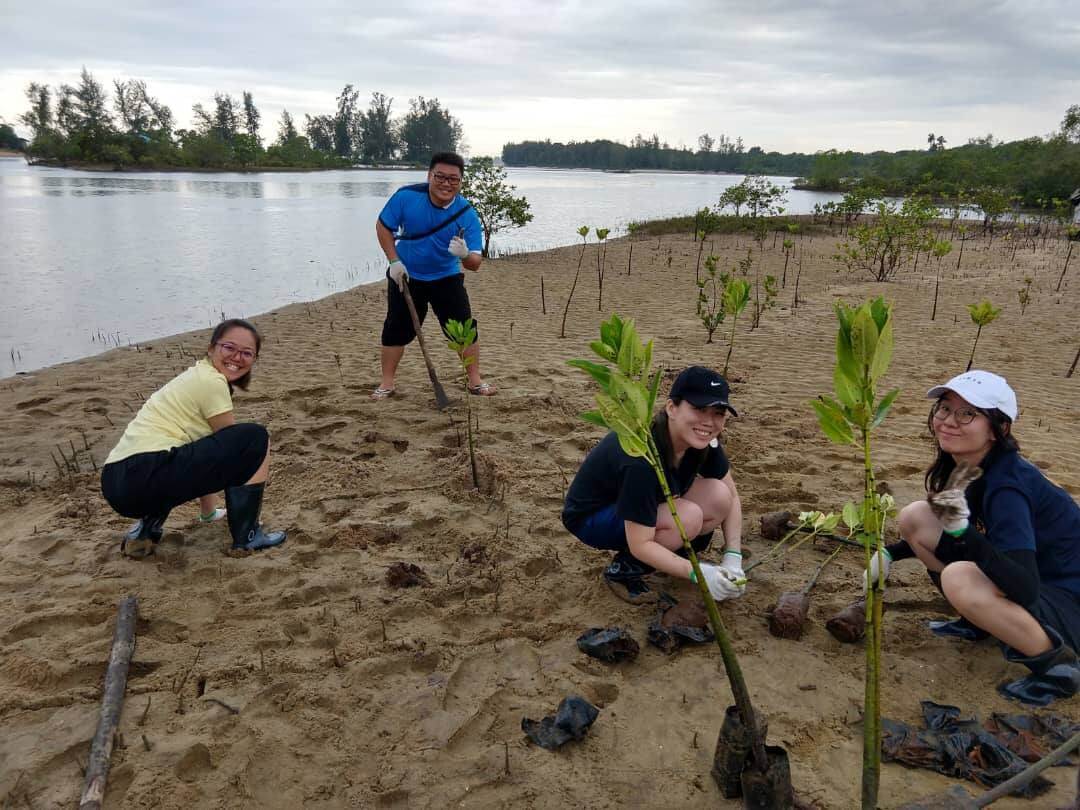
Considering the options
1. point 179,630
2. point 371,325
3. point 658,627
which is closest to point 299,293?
point 371,325

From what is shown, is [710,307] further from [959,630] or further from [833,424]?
[833,424]

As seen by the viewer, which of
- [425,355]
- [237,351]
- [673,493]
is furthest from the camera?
[425,355]

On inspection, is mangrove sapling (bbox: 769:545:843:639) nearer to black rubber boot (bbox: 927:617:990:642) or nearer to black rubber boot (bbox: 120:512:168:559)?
black rubber boot (bbox: 927:617:990:642)

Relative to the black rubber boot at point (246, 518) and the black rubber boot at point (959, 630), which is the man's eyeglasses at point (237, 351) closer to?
the black rubber boot at point (246, 518)

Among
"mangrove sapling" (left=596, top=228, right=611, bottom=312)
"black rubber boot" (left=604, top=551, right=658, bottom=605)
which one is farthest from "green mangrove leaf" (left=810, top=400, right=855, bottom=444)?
"mangrove sapling" (left=596, top=228, right=611, bottom=312)

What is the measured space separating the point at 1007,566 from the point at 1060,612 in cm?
40

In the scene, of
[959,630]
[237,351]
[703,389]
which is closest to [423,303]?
[237,351]

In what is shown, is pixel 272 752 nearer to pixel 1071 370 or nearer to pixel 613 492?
pixel 613 492

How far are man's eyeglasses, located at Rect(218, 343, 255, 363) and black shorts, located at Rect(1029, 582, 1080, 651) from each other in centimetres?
312

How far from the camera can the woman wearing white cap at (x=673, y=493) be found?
2348mm

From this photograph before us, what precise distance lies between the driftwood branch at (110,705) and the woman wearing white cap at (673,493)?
166 cm

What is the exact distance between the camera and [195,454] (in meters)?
2.88

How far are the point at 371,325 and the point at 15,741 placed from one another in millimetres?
6497

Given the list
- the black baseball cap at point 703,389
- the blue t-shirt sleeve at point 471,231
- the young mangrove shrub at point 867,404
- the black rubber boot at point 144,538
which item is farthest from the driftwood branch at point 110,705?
the blue t-shirt sleeve at point 471,231
